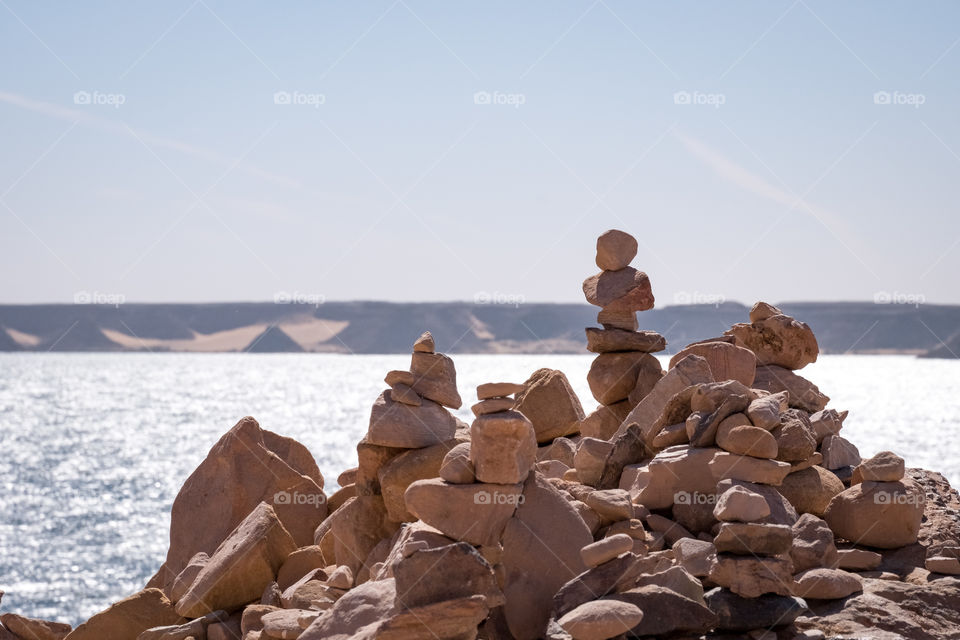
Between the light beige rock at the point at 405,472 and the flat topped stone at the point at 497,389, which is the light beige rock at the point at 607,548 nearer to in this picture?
the flat topped stone at the point at 497,389

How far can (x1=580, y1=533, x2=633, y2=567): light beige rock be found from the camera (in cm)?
779

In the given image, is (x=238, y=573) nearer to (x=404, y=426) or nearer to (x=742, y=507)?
(x=404, y=426)

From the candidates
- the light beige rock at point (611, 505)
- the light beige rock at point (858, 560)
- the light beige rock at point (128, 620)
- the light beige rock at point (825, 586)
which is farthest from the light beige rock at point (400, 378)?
the light beige rock at point (858, 560)

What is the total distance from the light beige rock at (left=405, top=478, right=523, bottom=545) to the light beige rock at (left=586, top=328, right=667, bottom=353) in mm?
6327

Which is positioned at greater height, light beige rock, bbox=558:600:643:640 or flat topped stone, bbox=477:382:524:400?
flat topped stone, bbox=477:382:524:400

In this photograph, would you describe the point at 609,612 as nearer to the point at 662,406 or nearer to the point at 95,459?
the point at 662,406

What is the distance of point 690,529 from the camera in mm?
9898

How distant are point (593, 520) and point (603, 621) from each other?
2.16m

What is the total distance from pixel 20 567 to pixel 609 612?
47.0 m

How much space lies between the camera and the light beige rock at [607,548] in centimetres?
779

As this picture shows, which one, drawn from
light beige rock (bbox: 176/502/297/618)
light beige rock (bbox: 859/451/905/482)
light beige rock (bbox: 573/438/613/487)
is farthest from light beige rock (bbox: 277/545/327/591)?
light beige rock (bbox: 859/451/905/482)

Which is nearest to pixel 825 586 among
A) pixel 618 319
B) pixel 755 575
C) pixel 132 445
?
pixel 755 575

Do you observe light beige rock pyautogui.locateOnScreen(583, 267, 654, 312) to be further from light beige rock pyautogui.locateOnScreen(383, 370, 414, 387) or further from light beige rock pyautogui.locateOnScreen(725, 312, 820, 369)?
light beige rock pyautogui.locateOnScreen(383, 370, 414, 387)

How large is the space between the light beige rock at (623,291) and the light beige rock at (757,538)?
609cm
